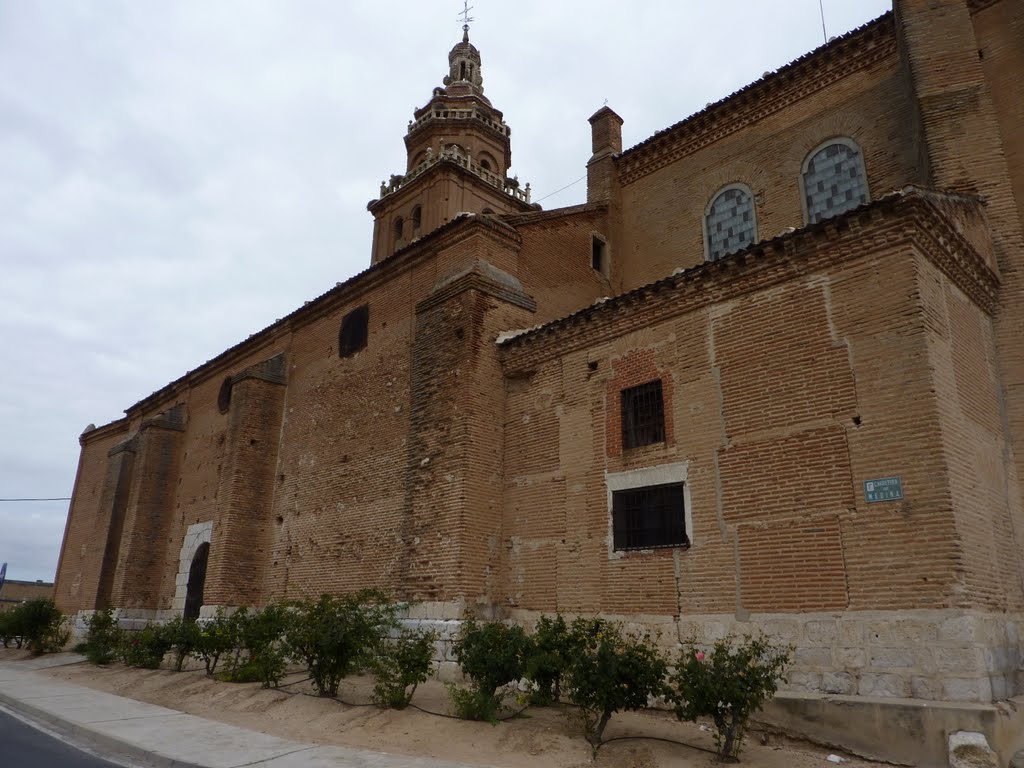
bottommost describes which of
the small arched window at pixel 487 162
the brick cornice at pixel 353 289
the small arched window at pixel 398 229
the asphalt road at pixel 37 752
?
the asphalt road at pixel 37 752

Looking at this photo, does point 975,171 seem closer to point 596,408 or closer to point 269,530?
point 596,408

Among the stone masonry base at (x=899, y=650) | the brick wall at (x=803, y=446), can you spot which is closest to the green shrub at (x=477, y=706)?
the brick wall at (x=803, y=446)

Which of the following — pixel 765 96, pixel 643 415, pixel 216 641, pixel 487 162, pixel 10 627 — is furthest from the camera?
pixel 487 162

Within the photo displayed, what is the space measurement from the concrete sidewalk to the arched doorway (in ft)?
22.3

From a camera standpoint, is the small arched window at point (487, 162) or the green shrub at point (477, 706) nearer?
the green shrub at point (477, 706)

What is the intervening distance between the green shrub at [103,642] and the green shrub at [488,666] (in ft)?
34.7

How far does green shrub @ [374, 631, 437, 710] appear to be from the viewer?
353 inches

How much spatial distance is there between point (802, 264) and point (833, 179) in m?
4.97

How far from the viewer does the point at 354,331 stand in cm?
1614

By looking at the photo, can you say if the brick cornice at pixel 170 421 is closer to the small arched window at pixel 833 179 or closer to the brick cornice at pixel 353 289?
the brick cornice at pixel 353 289

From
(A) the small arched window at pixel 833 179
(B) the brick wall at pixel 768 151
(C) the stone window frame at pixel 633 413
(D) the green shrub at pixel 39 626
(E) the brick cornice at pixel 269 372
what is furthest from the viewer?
(D) the green shrub at pixel 39 626

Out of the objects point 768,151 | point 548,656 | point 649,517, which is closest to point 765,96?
point 768,151

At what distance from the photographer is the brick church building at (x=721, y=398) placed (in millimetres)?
7750

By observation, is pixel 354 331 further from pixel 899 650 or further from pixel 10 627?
pixel 10 627
